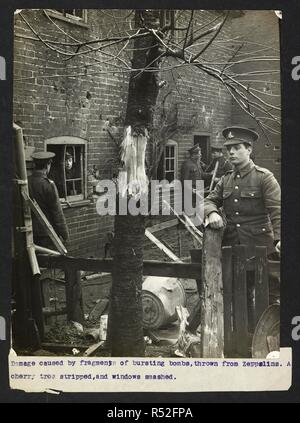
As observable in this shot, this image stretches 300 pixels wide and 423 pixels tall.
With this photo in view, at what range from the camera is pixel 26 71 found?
456 centimetres

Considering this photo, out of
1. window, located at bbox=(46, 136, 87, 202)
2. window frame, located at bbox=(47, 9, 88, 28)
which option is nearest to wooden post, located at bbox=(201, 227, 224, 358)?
window, located at bbox=(46, 136, 87, 202)

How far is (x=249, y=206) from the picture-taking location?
477cm

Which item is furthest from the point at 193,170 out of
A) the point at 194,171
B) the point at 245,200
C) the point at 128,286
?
the point at 128,286

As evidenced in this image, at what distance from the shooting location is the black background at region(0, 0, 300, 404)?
15.0ft

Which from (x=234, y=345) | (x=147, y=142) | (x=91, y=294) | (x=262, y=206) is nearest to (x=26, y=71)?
(x=147, y=142)

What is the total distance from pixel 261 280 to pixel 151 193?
46.9 inches

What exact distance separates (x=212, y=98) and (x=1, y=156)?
1829 millimetres

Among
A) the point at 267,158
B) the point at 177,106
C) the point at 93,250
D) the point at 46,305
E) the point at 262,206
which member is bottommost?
the point at 46,305

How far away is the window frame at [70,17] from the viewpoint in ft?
14.9

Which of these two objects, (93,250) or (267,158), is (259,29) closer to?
(267,158)

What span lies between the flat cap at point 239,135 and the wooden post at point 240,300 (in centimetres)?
90

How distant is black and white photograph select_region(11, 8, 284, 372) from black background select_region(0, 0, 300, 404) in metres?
0.07

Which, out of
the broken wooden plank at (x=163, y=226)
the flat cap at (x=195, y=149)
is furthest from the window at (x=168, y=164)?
the broken wooden plank at (x=163, y=226)
